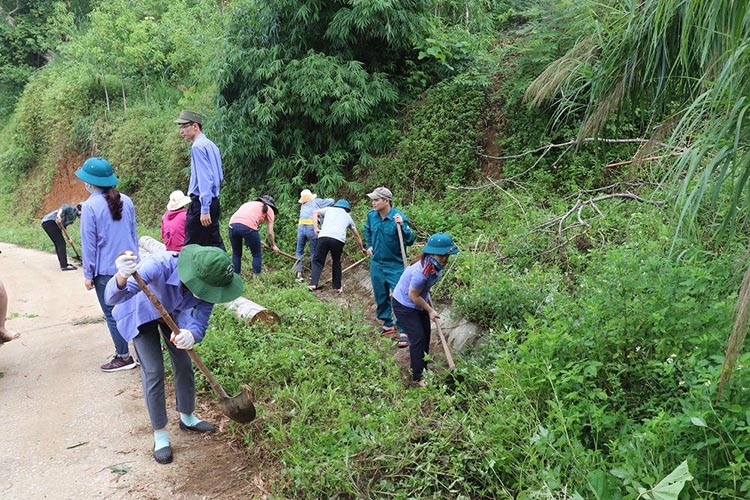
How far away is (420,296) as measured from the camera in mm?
4930

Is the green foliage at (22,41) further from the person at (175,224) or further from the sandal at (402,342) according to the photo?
the sandal at (402,342)

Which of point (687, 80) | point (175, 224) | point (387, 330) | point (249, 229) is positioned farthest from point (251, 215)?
point (687, 80)

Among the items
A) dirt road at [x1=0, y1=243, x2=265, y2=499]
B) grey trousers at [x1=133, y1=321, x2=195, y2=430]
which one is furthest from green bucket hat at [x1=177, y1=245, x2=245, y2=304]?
dirt road at [x1=0, y1=243, x2=265, y2=499]

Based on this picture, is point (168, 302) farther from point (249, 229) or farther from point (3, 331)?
point (249, 229)

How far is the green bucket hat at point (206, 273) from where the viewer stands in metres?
3.42

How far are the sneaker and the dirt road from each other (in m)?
0.07

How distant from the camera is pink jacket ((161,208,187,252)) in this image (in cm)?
666

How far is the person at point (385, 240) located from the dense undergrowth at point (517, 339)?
525mm

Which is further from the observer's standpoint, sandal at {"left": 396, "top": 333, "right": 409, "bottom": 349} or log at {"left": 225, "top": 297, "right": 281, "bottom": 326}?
sandal at {"left": 396, "top": 333, "right": 409, "bottom": 349}

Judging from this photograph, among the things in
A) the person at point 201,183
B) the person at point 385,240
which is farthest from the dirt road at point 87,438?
the person at point 385,240

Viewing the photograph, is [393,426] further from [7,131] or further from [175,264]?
[7,131]

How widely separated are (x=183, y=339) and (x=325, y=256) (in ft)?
14.7

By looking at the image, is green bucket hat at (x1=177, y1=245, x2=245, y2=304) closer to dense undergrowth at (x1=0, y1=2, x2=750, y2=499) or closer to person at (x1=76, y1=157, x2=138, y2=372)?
dense undergrowth at (x1=0, y1=2, x2=750, y2=499)

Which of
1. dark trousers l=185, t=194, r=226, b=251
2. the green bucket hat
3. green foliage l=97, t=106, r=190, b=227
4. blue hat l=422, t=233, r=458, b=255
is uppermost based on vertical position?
the green bucket hat
